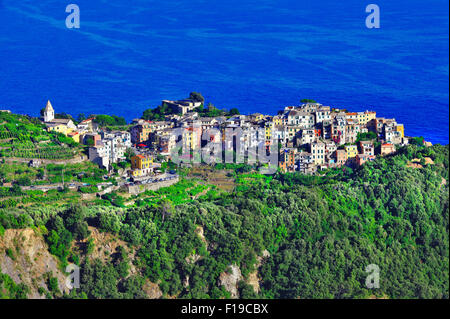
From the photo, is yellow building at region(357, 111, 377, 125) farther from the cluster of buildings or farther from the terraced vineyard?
the terraced vineyard

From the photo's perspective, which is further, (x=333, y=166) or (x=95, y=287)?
(x=333, y=166)

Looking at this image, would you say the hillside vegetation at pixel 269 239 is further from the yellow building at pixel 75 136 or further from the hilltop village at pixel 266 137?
the yellow building at pixel 75 136

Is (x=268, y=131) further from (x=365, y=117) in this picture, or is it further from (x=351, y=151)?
(x=365, y=117)

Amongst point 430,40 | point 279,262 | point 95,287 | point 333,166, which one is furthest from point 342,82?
point 95,287

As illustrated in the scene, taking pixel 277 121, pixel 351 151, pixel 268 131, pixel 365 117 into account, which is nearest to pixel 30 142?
pixel 268 131

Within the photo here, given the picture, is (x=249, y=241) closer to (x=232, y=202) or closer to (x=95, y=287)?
(x=232, y=202)

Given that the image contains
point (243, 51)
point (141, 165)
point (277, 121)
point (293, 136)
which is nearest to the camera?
point (141, 165)
